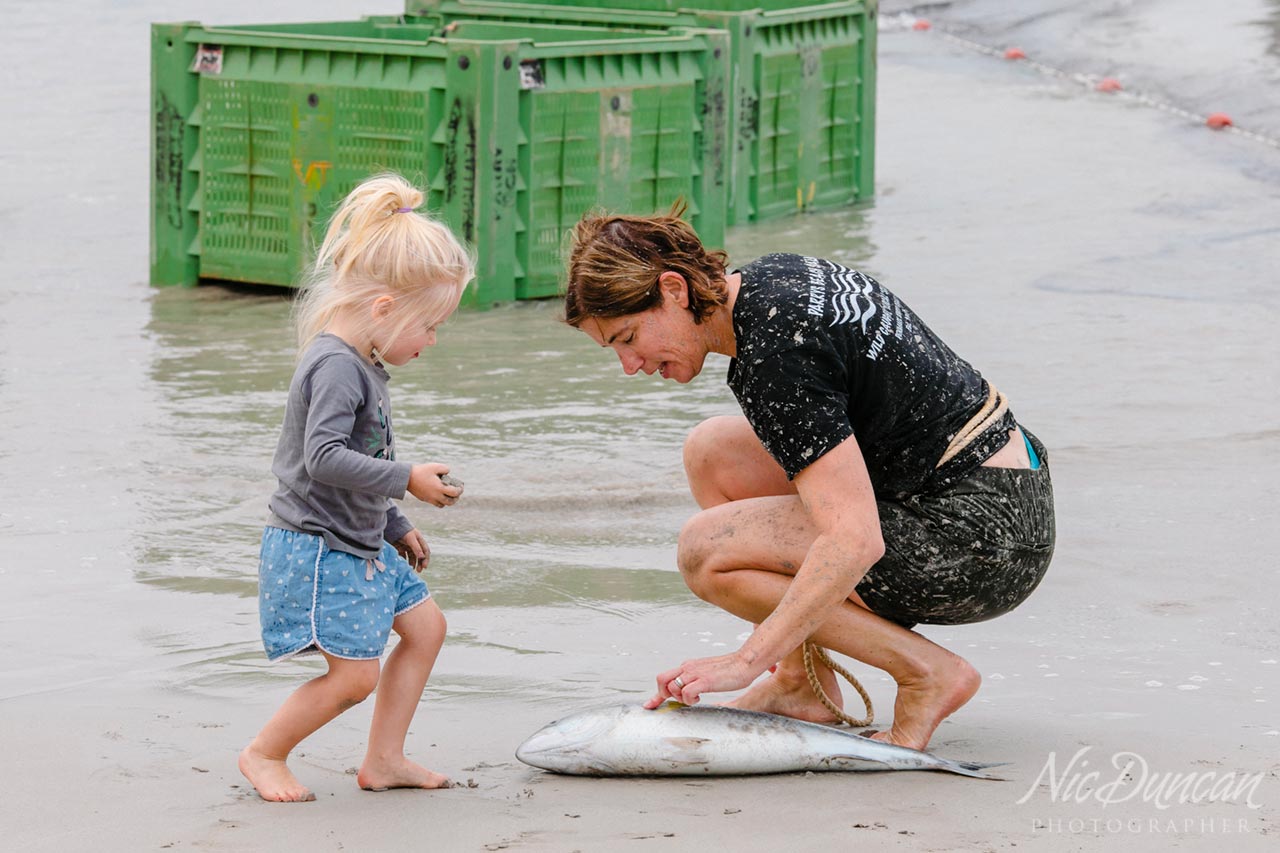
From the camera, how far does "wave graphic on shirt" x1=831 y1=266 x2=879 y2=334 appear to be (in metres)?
3.59

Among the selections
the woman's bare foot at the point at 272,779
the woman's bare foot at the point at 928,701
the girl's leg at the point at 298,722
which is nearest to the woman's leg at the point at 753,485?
the woman's bare foot at the point at 928,701

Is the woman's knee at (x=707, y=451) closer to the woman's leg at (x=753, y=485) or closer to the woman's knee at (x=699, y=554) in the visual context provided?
the woman's leg at (x=753, y=485)

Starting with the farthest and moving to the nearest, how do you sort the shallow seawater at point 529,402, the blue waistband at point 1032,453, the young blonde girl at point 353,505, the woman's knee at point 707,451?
the shallow seawater at point 529,402 < the woman's knee at point 707,451 < the blue waistband at point 1032,453 < the young blonde girl at point 353,505

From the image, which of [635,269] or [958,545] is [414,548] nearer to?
[635,269]

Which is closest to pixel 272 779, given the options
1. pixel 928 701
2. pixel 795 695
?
pixel 795 695

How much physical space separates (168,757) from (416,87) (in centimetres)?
546

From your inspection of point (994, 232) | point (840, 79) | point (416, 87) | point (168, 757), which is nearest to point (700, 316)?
point (168, 757)

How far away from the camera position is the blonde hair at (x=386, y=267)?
354 cm

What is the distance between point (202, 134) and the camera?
931 cm

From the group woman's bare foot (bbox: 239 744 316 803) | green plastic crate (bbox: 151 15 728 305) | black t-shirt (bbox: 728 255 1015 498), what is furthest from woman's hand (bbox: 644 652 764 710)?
green plastic crate (bbox: 151 15 728 305)

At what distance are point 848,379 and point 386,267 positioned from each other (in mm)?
951

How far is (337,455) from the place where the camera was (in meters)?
3.35

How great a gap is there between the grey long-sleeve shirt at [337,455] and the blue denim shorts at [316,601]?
1.4 inches

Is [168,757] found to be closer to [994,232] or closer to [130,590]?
[130,590]
